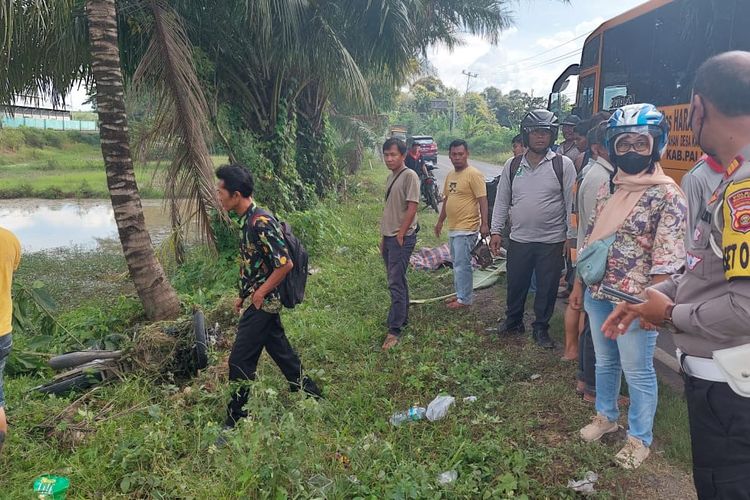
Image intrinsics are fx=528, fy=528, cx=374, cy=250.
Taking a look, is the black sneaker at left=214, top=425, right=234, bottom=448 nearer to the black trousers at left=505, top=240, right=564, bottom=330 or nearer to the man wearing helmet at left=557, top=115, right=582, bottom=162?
the black trousers at left=505, top=240, right=564, bottom=330

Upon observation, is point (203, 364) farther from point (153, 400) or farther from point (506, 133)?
point (506, 133)

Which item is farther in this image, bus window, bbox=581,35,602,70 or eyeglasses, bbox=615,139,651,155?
bus window, bbox=581,35,602,70

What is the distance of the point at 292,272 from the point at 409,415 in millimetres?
1111

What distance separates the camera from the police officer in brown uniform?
134 cm

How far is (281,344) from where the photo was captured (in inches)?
127

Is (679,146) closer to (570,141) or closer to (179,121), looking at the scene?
(570,141)

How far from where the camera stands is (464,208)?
4.86m

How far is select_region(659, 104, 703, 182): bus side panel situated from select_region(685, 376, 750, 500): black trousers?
370cm

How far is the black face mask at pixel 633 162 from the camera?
2.40m

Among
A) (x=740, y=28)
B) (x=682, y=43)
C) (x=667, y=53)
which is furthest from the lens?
(x=667, y=53)

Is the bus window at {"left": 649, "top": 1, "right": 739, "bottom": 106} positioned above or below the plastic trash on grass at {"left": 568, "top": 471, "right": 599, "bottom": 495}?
above

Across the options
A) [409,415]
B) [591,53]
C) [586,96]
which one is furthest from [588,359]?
[591,53]

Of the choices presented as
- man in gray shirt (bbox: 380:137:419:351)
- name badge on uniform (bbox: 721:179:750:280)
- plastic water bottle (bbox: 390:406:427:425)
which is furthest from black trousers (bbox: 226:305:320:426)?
name badge on uniform (bbox: 721:179:750:280)

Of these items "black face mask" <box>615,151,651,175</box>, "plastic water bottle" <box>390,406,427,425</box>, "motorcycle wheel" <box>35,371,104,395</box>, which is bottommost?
"motorcycle wheel" <box>35,371,104,395</box>
